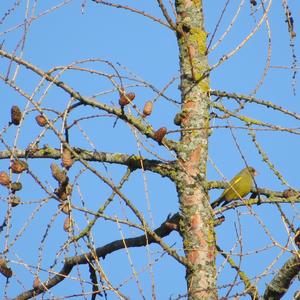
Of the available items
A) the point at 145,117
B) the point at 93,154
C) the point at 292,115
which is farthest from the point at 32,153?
the point at 292,115

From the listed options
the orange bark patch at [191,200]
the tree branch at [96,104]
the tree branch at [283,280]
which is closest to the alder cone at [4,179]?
the tree branch at [96,104]

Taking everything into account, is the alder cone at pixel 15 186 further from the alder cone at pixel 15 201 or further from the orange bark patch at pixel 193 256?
the orange bark patch at pixel 193 256

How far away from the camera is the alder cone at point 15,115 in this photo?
3529mm

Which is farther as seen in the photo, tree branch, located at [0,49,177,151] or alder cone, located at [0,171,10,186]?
tree branch, located at [0,49,177,151]

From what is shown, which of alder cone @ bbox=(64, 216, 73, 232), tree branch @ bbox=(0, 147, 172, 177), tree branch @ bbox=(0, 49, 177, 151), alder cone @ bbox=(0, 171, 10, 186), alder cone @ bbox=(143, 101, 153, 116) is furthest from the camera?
tree branch @ bbox=(0, 147, 172, 177)

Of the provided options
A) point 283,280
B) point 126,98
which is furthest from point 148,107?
point 283,280

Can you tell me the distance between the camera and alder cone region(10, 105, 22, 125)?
→ 353cm

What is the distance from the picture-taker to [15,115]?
3.53 metres

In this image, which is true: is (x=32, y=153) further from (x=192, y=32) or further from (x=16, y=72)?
(x=192, y=32)

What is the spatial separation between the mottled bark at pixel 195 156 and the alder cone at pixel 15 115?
1087 millimetres

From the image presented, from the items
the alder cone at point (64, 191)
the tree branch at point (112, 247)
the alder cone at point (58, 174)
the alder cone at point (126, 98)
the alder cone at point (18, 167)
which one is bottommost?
the alder cone at point (64, 191)

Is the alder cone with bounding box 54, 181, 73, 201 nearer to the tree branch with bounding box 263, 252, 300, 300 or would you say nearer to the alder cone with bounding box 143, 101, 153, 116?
the alder cone with bounding box 143, 101, 153, 116

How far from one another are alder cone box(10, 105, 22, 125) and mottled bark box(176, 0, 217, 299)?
1.09 m

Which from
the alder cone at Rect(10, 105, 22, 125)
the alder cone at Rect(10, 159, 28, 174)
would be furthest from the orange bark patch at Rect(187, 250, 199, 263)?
the alder cone at Rect(10, 105, 22, 125)
